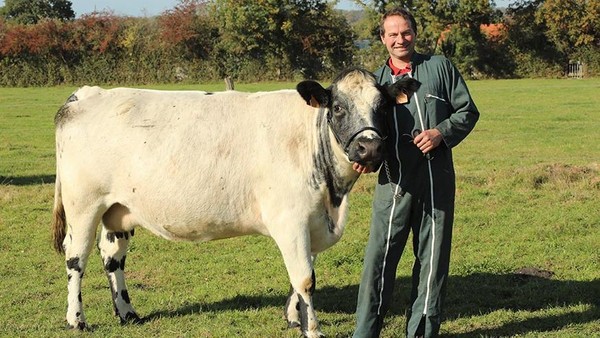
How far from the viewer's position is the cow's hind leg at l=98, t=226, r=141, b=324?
7.43 metres

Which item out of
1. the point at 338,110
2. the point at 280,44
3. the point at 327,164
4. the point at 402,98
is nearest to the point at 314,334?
the point at 327,164

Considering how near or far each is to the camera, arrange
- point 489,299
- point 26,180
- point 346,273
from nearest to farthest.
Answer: point 489,299 < point 346,273 < point 26,180

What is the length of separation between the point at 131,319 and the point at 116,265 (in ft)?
1.73

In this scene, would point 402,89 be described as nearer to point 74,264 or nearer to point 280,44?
point 74,264

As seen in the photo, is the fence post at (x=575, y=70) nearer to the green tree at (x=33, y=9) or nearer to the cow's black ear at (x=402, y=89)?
the cow's black ear at (x=402, y=89)

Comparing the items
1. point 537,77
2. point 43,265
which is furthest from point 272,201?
point 537,77

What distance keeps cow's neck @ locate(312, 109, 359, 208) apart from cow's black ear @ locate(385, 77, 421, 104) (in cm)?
66

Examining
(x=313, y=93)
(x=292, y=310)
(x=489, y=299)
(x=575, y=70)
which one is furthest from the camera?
(x=575, y=70)

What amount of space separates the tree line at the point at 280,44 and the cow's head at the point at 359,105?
44.9 m

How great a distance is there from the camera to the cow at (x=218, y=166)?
253 inches

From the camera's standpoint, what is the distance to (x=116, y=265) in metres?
7.55

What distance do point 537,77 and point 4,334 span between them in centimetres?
4882

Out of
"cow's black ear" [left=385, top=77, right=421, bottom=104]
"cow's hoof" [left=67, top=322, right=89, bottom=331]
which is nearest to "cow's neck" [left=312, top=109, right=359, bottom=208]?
"cow's black ear" [left=385, top=77, right=421, bottom=104]

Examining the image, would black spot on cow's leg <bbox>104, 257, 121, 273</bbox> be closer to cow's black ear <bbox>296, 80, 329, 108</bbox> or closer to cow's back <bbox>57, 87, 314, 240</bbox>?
cow's back <bbox>57, 87, 314, 240</bbox>
